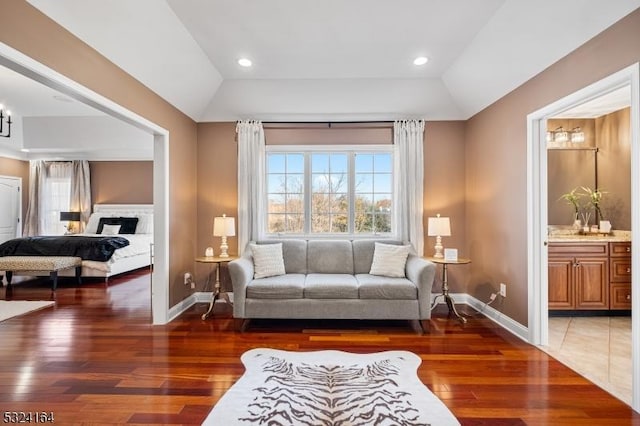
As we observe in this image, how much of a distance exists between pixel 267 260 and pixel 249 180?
48.1 inches

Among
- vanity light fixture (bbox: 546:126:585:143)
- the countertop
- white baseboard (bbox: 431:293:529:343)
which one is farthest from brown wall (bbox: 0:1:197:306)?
vanity light fixture (bbox: 546:126:585:143)

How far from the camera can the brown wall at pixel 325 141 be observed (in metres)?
4.43

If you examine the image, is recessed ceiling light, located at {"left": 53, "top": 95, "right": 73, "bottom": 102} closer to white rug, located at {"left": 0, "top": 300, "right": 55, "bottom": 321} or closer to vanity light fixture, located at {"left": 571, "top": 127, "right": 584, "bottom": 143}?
white rug, located at {"left": 0, "top": 300, "right": 55, "bottom": 321}

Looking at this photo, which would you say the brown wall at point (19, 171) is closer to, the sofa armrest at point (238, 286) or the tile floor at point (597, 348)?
the sofa armrest at point (238, 286)

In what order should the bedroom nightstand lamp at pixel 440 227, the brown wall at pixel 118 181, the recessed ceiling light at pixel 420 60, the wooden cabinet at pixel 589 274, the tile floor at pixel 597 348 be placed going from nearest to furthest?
the tile floor at pixel 597 348 → the recessed ceiling light at pixel 420 60 → the wooden cabinet at pixel 589 274 → the bedroom nightstand lamp at pixel 440 227 → the brown wall at pixel 118 181

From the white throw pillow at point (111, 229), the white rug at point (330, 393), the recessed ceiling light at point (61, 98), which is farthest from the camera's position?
the white throw pillow at point (111, 229)

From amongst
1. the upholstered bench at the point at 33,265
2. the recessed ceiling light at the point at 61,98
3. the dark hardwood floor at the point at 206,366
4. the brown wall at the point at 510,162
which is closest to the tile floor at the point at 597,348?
the dark hardwood floor at the point at 206,366

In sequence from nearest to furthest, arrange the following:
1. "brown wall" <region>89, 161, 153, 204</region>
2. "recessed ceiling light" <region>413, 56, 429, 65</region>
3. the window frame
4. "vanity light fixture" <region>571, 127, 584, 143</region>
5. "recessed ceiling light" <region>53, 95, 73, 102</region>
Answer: "recessed ceiling light" <region>413, 56, 429, 65</region> < "vanity light fixture" <region>571, 127, 584, 143</region> < the window frame < "recessed ceiling light" <region>53, 95, 73, 102</region> < "brown wall" <region>89, 161, 153, 204</region>

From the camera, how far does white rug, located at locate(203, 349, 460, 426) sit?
1.93 metres

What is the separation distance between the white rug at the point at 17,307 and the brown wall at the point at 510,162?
5885 mm

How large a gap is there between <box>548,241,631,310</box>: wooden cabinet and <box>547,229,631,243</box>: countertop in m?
0.04

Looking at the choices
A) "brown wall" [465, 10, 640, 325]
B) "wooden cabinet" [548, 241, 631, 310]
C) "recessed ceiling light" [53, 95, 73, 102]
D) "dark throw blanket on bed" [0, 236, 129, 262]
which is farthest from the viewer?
"dark throw blanket on bed" [0, 236, 129, 262]

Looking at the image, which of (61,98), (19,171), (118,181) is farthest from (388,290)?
(19,171)

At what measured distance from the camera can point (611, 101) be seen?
3.75 m
